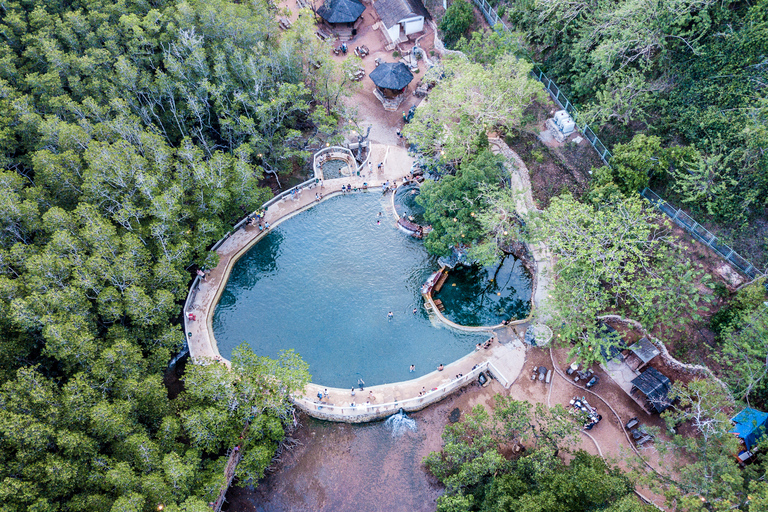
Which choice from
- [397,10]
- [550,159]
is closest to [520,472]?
[550,159]

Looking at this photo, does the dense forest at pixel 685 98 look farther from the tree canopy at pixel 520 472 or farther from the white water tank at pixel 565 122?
the tree canopy at pixel 520 472

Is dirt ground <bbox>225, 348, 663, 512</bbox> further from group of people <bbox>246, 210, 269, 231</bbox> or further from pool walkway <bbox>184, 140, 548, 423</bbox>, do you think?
group of people <bbox>246, 210, 269, 231</bbox>

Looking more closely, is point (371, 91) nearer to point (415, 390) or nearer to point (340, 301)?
point (340, 301)

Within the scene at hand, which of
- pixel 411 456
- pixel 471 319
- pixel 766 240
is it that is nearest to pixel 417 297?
pixel 471 319

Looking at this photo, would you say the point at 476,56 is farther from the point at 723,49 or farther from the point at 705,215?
the point at 705,215

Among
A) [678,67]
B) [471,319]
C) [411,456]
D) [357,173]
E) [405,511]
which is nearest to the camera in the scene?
[405,511]

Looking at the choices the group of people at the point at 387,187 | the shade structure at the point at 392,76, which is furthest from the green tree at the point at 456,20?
the group of people at the point at 387,187
